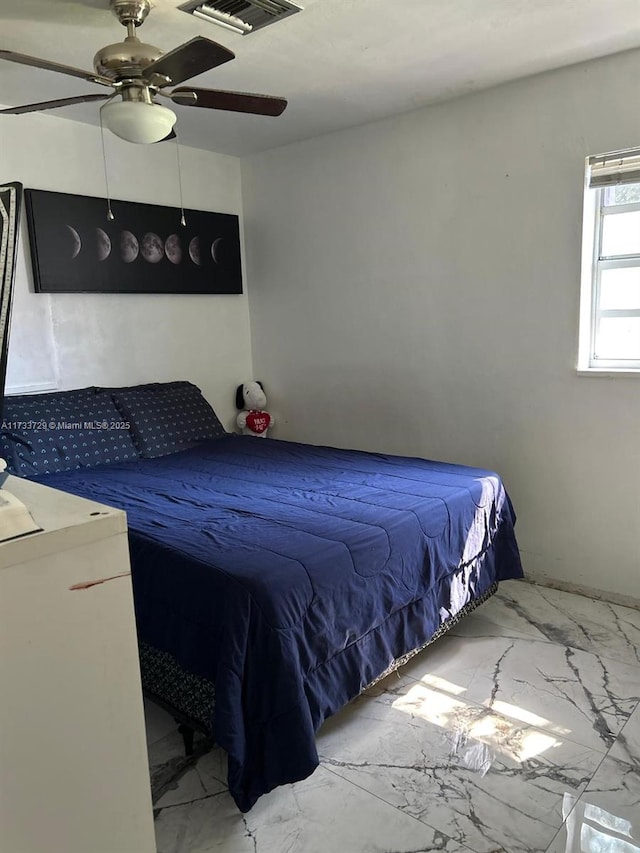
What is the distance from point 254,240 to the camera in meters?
3.94

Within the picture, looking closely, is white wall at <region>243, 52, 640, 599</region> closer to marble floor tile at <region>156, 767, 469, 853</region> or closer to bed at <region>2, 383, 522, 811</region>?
bed at <region>2, 383, 522, 811</region>

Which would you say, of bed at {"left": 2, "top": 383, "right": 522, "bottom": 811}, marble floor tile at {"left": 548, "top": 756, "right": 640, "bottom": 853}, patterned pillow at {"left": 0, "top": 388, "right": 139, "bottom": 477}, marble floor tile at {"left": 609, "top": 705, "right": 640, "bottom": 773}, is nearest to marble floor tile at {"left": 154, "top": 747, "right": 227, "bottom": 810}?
bed at {"left": 2, "top": 383, "right": 522, "bottom": 811}

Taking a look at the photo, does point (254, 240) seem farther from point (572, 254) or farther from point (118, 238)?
point (572, 254)

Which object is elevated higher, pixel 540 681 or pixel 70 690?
pixel 70 690

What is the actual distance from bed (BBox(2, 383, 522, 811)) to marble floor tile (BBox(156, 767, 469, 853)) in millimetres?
89

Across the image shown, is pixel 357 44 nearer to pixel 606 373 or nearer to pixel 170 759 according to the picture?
pixel 606 373

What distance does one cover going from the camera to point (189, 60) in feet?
5.46

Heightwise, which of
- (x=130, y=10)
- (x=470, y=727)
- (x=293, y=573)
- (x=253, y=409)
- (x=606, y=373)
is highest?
(x=130, y=10)

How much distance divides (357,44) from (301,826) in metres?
2.56

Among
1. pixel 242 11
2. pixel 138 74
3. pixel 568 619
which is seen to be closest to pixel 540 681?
pixel 568 619

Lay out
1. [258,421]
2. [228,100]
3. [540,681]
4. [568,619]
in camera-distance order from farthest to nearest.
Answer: [258,421] < [568,619] < [540,681] < [228,100]

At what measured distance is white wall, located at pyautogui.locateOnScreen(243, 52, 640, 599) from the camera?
270 cm

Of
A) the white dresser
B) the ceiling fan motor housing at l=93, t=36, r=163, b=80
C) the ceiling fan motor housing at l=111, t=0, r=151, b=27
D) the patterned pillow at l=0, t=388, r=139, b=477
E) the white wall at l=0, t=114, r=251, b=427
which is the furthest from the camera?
the white wall at l=0, t=114, r=251, b=427

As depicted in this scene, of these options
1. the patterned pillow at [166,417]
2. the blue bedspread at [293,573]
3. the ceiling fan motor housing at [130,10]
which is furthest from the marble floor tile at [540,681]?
the ceiling fan motor housing at [130,10]
